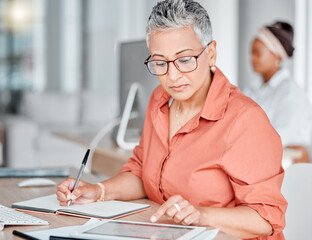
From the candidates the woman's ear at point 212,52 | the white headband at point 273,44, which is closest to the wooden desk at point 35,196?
the woman's ear at point 212,52

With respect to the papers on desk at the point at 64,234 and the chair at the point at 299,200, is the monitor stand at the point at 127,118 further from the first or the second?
the papers on desk at the point at 64,234

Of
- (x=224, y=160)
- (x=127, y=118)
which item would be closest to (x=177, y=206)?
(x=224, y=160)

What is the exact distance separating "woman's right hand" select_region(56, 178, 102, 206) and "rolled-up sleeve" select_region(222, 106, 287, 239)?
1.55ft

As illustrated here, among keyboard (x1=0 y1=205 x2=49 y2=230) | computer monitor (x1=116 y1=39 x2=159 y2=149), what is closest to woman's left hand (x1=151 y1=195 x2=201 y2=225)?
keyboard (x1=0 y1=205 x2=49 y2=230)

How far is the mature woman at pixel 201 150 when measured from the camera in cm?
141

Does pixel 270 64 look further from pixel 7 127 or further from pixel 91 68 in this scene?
pixel 91 68

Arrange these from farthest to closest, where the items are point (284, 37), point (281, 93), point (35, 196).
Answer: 1. point (284, 37)
2. point (281, 93)
3. point (35, 196)

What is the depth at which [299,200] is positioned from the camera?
1648 millimetres

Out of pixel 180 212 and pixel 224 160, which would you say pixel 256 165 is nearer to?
pixel 224 160

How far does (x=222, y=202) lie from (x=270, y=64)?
103 inches

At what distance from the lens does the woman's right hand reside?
5.25ft

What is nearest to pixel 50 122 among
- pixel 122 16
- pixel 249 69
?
pixel 122 16

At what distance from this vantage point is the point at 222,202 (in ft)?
5.03

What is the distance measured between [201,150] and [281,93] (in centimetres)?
240
